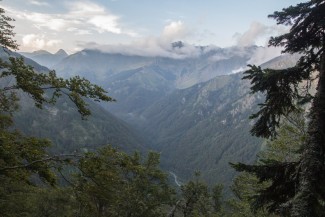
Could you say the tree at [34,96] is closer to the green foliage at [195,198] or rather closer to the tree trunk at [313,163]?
the tree trunk at [313,163]

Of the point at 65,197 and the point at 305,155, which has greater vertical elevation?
the point at 305,155

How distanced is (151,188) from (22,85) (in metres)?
27.5

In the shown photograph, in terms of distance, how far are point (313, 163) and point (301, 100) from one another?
3226mm

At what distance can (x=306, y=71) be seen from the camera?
12.1 meters

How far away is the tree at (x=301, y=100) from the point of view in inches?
414

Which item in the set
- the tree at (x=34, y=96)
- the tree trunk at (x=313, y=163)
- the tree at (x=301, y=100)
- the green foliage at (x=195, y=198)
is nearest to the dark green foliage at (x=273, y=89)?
the tree at (x=301, y=100)

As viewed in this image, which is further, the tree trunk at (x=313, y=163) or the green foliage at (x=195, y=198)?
the green foliage at (x=195, y=198)

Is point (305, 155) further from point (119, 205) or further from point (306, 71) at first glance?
point (119, 205)

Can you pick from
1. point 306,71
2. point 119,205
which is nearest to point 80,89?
point 306,71

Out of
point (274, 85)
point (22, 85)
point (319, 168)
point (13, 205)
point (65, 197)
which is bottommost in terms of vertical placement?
point (65, 197)

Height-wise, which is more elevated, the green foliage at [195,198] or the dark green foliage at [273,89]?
the dark green foliage at [273,89]

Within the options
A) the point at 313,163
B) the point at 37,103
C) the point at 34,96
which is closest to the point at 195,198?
the point at 37,103

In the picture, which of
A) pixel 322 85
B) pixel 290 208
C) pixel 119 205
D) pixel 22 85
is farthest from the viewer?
pixel 119 205

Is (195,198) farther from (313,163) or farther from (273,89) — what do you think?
(313,163)
